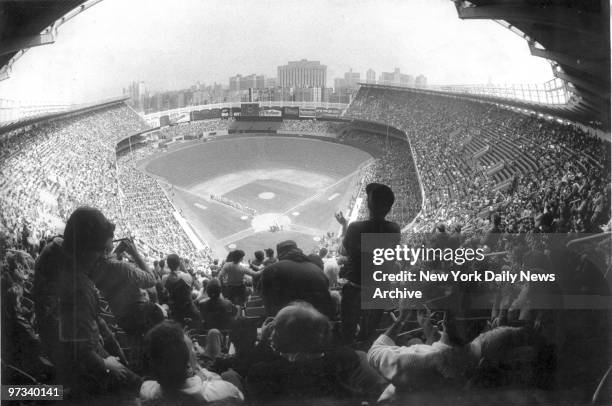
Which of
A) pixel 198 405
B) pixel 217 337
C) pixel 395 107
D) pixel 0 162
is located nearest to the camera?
pixel 198 405

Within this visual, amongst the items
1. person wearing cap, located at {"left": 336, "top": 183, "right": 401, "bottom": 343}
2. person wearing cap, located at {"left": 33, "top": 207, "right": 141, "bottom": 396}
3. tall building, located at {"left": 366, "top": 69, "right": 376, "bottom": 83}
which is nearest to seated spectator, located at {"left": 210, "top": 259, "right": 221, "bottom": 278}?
person wearing cap, located at {"left": 33, "top": 207, "right": 141, "bottom": 396}

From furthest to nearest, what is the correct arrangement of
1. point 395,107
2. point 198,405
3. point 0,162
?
1. point 395,107
2. point 0,162
3. point 198,405

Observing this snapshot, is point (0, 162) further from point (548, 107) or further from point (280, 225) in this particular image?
point (548, 107)

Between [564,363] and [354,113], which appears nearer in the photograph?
[564,363]

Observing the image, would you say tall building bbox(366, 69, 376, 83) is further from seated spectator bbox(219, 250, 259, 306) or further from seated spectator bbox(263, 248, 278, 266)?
seated spectator bbox(219, 250, 259, 306)

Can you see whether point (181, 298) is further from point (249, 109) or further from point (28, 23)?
point (28, 23)

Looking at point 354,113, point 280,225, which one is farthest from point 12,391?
point 354,113

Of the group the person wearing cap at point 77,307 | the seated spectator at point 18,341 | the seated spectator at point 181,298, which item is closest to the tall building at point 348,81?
the seated spectator at point 181,298
